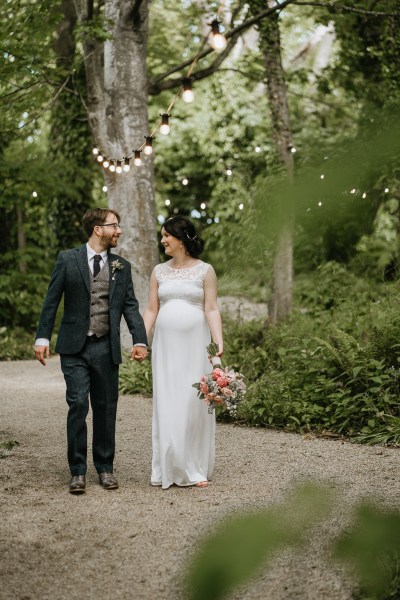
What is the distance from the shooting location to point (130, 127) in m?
10.9

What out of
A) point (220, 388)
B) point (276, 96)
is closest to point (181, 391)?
point (220, 388)

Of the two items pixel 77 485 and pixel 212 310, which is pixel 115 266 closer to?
pixel 212 310

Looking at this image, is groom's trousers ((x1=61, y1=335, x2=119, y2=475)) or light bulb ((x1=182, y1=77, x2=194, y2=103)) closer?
light bulb ((x1=182, y1=77, x2=194, y2=103))

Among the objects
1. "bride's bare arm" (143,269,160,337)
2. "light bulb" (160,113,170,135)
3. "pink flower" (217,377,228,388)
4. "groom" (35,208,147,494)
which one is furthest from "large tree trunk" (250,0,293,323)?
"pink flower" (217,377,228,388)

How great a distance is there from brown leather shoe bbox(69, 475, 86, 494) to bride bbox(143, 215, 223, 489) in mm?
538

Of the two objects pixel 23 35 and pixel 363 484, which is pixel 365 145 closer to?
pixel 363 484

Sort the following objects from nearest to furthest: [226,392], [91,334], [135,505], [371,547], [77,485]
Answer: [371,547]
[135,505]
[226,392]
[77,485]
[91,334]

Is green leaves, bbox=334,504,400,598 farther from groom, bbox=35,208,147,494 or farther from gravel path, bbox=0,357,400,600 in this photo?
groom, bbox=35,208,147,494

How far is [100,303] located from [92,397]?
2.27 ft

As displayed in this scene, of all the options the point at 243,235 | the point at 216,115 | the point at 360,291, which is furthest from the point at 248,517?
the point at 216,115

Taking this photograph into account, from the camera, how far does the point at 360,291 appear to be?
10328mm

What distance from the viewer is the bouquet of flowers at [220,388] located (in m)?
5.04

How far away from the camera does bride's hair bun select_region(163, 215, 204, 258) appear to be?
219 inches

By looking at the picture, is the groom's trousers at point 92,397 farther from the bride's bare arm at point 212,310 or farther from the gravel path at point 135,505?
the bride's bare arm at point 212,310
